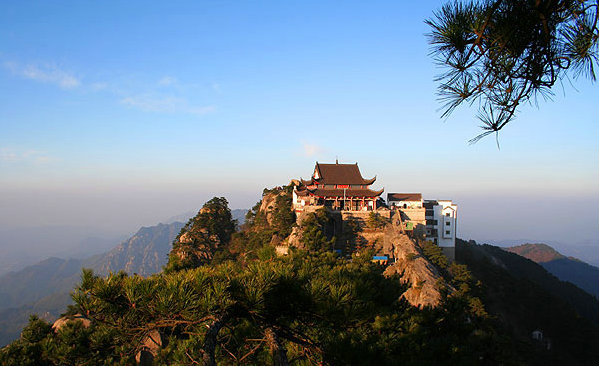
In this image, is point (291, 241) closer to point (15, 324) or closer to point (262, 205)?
point (262, 205)

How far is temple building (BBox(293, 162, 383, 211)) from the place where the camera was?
26344mm

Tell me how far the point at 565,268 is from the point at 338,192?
73787 mm

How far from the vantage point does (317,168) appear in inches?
1117

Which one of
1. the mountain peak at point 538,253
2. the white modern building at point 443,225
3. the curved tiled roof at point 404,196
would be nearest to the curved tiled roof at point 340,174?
the curved tiled roof at point 404,196

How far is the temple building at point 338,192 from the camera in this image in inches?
1037

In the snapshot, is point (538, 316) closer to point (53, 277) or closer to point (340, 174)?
point (340, 174)

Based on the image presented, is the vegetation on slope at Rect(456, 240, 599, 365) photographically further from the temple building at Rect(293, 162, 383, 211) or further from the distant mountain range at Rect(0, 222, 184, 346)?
the distant mountain range at Rect(0, 222, 184, 346)

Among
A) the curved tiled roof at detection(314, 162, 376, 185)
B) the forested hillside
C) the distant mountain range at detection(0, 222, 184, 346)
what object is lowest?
the distant mountain range at detection(0, 222, 184, 346)

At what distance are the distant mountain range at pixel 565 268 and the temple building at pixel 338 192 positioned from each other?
57.6 meters

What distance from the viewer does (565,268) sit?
73.3 meters

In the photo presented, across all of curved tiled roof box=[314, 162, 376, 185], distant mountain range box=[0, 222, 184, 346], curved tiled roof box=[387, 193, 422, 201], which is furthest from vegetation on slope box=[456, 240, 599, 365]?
distant mountain range box=[0, 222, 184, 346]

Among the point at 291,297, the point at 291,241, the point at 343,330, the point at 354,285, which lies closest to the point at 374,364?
the point at 343,330

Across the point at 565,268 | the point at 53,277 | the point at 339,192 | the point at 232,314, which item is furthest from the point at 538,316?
the point at 53,277

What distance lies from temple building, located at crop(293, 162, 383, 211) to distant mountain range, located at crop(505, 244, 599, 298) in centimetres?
5762
